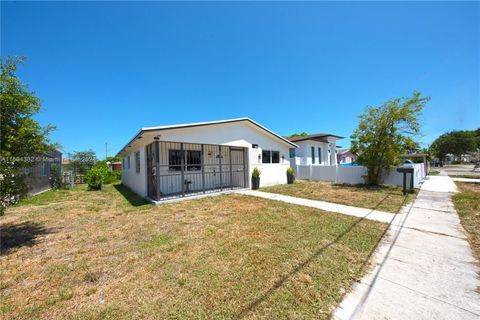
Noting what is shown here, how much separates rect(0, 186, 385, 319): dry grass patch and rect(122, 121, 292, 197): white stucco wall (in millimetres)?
4090

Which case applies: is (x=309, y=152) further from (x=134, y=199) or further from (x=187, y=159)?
(x=134, y=199)

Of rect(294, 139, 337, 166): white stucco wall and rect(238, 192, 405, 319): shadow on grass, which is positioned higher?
rect(294, 139, 337, 166): white stucco wall

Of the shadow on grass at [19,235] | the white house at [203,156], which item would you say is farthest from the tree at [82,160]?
the shadow on grass at [19,235]

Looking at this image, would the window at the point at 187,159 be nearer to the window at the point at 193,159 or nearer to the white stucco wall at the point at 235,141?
the window at the point at 193,159

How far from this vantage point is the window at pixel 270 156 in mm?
13033

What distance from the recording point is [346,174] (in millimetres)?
14227

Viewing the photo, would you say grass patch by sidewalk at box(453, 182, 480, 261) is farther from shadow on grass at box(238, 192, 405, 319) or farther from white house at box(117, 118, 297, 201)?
white house at box(117, 118, 297, 201)

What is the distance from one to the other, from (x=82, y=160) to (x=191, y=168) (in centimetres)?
1953

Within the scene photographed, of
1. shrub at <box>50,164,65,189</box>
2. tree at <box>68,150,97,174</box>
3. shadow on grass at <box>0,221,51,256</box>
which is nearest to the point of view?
shadow on grass at <box>0,221,51,256</box>

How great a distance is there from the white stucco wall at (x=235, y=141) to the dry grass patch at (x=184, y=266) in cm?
409

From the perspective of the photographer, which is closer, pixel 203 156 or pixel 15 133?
pixel 15 133

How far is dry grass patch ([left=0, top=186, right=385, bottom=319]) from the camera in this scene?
7.85ft

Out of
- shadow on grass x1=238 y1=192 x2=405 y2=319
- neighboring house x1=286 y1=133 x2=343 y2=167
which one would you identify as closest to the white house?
neighboring house x1=286 y1=133 x2=343 y2=167

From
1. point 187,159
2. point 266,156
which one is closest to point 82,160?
point 187,159
